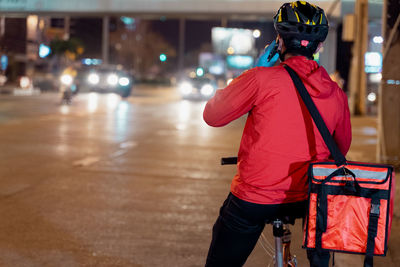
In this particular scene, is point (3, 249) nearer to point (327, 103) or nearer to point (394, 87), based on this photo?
point (327, 103)

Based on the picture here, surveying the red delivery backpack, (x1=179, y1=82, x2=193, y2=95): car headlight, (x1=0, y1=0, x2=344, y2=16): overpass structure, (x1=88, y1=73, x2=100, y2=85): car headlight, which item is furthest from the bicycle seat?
(x1=88, y1=73, x2=100, y2=85): car headlight

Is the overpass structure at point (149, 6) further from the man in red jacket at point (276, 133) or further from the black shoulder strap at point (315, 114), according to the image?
the black shoulder strap at point (315, 114)

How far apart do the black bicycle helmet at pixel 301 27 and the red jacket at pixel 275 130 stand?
0.10m

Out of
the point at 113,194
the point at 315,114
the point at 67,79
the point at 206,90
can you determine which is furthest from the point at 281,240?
the point at 206,90

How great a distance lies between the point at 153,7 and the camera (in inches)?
1156

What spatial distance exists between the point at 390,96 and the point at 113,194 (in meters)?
4.50

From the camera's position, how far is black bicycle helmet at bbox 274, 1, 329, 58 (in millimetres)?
2916

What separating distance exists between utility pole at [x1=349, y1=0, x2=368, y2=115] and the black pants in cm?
2175

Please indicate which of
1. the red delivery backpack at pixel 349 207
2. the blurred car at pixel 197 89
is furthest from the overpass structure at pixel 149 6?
the red delivery backpack at pixel 349 207

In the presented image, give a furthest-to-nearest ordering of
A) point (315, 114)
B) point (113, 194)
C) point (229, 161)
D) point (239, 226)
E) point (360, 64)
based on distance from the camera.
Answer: point (360, 64)
point (113, 194)
point (229, 161)
point (239, 226)
point (315, 114)

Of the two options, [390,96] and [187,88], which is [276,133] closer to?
[390,96]

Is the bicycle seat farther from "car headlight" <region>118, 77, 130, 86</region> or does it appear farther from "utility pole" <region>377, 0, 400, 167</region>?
"car headlight" <region>118, 77, 130, 86</region>

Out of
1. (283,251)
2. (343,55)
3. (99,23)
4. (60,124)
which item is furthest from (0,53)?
(99,23)

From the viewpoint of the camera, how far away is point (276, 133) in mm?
2826
